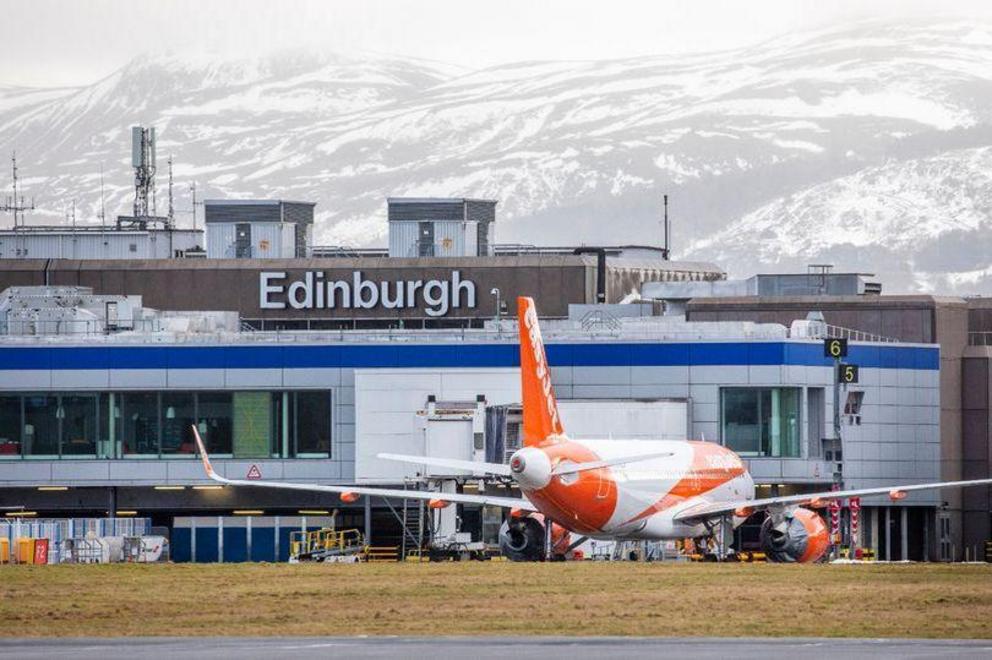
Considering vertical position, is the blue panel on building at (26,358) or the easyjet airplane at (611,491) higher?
the blue panel on building at (26,358)

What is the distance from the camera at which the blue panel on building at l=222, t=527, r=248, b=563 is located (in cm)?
12950

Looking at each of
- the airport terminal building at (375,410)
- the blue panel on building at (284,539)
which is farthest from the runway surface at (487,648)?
the blue panel on building at (284,539)

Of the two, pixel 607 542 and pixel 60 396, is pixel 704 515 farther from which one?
pixel 60 396

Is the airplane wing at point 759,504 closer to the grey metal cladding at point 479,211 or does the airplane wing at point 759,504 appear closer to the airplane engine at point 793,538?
the airplane engine at point 793,538

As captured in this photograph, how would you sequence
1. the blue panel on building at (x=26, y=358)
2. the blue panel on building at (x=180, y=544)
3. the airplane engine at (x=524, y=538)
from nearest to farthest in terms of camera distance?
the airplane engine at (x=524, y=538) → the blue panel on building at (x=180, y=544) → the blue panel on building at (x=26, y=358)

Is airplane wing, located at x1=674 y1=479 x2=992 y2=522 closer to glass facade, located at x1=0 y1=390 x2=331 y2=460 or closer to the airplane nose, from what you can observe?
the airplane nose

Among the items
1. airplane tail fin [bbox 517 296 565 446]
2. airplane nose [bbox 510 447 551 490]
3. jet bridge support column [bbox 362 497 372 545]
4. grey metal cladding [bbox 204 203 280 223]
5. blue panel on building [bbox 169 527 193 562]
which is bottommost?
blue panel on building [bbox 169 527 193 562]

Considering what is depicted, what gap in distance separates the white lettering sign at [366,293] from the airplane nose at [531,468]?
78.9 meters

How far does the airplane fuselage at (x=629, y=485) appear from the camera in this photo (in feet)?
292

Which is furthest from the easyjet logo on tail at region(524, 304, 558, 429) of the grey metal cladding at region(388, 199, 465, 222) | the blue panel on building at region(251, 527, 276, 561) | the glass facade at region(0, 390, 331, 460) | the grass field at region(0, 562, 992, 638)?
the grey metal cladding at region(388, 199, 465, 222)

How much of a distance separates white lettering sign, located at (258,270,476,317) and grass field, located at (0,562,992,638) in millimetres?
78768

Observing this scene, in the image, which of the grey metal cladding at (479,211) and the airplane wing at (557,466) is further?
the grey metal cladding at (479,211)

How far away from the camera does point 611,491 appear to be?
303 feet

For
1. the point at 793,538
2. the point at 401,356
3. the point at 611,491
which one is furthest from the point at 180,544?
the point at 611,491
